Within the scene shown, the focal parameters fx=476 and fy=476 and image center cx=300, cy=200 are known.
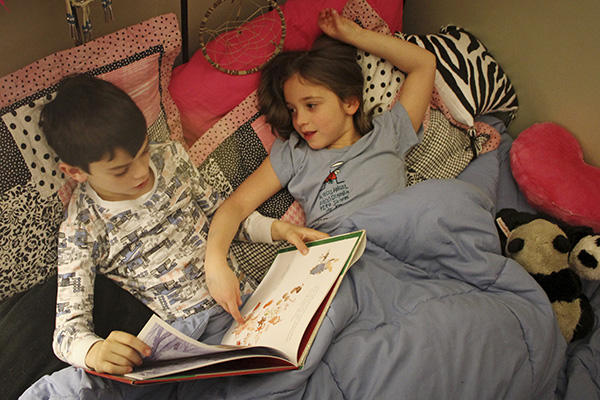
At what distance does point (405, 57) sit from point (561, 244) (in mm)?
577

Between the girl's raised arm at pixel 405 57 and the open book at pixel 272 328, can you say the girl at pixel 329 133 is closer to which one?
the girl's raised arm at pixel 405 57

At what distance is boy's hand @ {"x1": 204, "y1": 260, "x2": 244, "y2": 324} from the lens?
32.7 inches

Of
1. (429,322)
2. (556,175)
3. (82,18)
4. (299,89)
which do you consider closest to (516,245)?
(556,175)

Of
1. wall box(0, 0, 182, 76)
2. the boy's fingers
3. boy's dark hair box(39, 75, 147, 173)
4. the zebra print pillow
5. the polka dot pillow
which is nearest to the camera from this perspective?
boy's dark hair box(39, 75, 147, 173)

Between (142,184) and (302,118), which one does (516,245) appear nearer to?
(302,118)

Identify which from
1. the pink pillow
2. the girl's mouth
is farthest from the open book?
the pink pillow

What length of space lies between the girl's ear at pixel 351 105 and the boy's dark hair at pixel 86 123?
0.62 m

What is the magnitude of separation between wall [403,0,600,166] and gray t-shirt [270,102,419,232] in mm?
482

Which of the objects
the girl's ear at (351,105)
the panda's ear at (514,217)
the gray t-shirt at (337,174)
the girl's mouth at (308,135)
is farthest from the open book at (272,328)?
the panda's ear at (514,217)

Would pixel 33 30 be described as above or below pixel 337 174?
above

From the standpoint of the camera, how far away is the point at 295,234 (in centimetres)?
93

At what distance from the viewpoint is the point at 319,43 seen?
3.85ft

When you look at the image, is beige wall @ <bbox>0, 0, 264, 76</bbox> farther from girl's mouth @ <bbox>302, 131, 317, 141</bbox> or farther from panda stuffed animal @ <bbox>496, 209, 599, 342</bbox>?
panda stuffed animal @ <bbox>496, 209, 599, 342</bbox>

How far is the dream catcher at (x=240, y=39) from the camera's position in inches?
42.7
